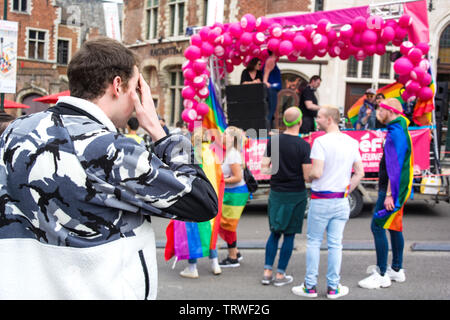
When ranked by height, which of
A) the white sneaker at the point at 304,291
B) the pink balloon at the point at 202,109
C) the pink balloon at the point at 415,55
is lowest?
the white sneaker at the point at 304,291

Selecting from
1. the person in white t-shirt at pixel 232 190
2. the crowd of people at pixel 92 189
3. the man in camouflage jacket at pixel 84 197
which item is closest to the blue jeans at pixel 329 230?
the person in white t-shirt at pixel 232 190

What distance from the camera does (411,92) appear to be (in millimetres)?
8016

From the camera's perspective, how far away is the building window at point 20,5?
27.4 meters

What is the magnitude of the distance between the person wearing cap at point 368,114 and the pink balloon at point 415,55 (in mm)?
2615

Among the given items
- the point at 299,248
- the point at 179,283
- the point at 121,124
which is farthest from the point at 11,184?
the point at 299,248

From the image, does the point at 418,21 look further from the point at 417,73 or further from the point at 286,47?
the point at 286,47

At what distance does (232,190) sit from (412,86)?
4.07m

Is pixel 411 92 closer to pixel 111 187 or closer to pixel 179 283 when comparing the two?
pixel 179 283

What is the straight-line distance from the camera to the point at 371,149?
8.50 meters

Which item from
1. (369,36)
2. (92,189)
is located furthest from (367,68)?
(92,189)

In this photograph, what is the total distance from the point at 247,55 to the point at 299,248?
14.8 feet

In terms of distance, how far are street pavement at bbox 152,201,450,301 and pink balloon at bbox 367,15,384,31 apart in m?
3.39

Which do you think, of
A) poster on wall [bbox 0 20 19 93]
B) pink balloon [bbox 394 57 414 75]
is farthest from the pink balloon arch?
poster on wall [bbox 0 20 19 93]

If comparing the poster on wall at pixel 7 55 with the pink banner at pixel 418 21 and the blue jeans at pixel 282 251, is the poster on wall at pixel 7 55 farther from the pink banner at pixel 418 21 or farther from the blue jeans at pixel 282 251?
the pink banner at pixel 418 21
